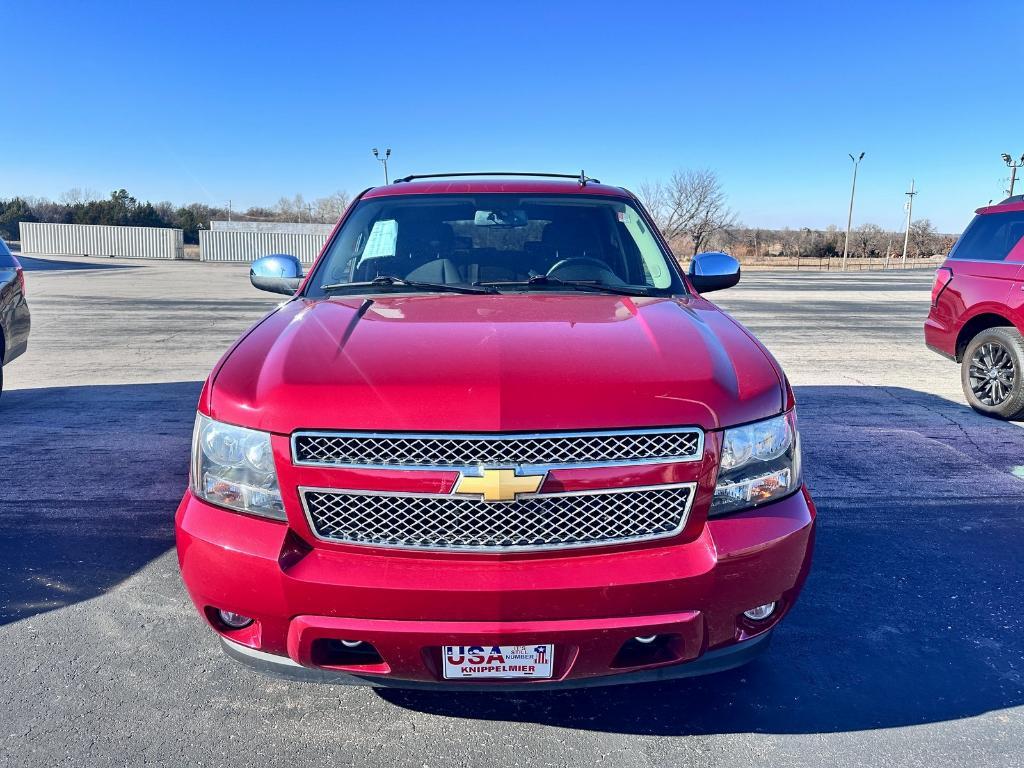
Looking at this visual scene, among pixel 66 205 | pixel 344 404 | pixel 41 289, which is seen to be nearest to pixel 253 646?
pixel 344 404

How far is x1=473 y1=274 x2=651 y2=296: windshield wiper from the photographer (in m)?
3.39

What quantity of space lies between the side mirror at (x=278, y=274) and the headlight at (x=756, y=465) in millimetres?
2524

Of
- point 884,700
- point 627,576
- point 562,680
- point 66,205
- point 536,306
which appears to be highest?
point 66,205

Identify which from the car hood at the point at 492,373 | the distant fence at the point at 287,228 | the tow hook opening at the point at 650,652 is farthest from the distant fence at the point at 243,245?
the tow hook opening at the point at 650,652

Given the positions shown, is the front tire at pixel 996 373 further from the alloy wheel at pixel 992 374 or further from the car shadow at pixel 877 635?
the car shadow at pixel 877 635

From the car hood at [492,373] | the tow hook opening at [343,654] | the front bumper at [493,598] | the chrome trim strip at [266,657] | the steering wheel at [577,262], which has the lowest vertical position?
the chrome trim strip at [266,657]

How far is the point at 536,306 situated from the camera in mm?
3035

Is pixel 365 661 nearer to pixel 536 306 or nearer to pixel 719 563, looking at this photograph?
pixel 719 563

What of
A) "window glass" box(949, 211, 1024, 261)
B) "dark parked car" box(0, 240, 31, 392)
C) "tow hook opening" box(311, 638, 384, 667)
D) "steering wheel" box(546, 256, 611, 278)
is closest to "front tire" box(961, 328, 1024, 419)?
"window glass" box(949, 211, 1024, 261)

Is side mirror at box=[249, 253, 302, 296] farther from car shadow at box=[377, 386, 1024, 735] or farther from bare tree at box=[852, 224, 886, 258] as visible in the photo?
bare tree at box=[852, 224, 886, 258]

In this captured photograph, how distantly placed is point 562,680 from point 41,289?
2432 cm

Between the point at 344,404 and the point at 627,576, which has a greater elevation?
the point at 344,404

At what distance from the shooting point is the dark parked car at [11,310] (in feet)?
21.5

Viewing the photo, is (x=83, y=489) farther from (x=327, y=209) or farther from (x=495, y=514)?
(x=327, y=209)
